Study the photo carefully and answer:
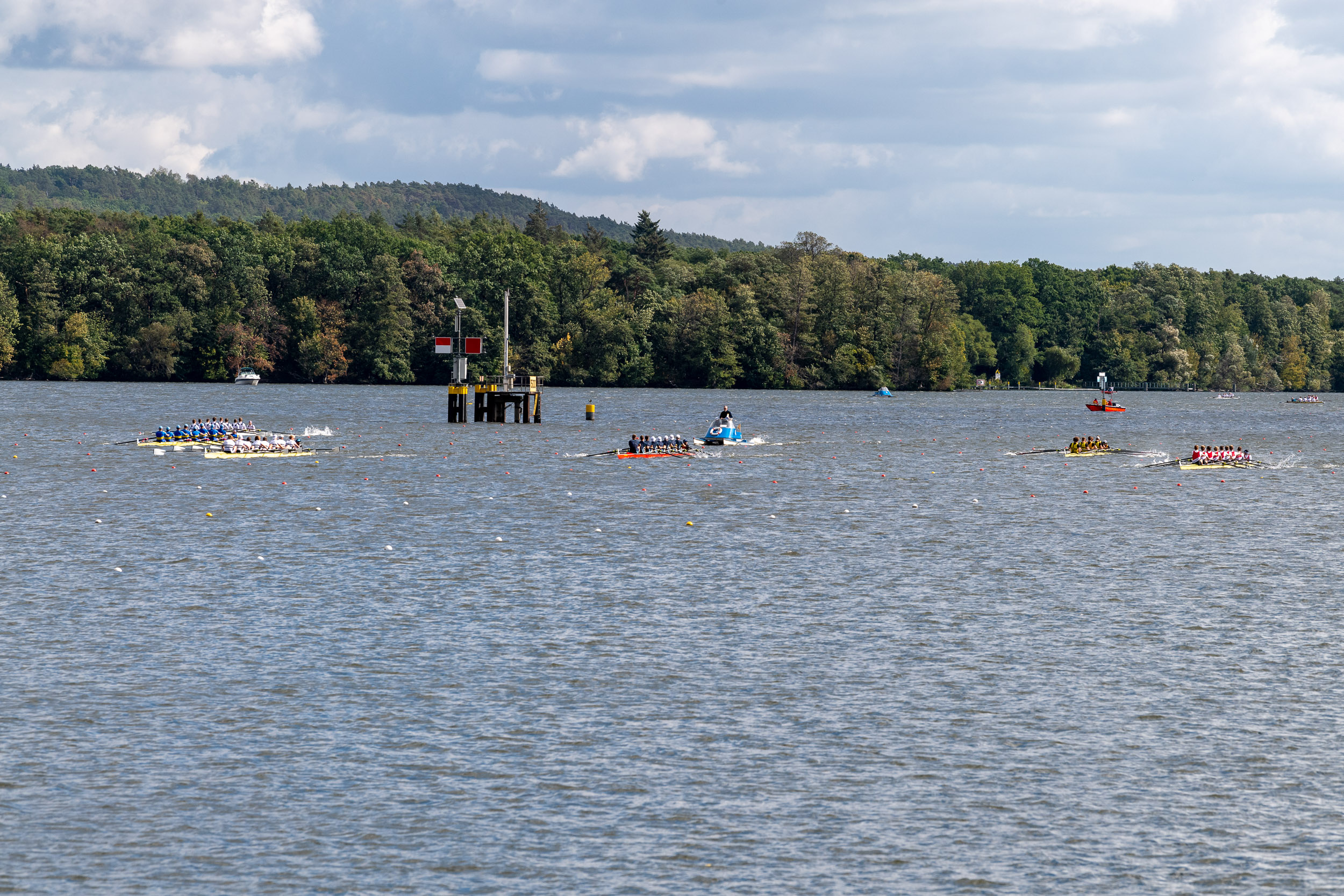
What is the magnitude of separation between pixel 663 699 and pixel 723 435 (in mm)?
72087

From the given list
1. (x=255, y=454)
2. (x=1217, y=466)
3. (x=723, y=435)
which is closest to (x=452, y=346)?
(x=723, y=435)

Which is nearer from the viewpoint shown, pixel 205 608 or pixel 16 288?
pixel 205 608

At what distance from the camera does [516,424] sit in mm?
121875

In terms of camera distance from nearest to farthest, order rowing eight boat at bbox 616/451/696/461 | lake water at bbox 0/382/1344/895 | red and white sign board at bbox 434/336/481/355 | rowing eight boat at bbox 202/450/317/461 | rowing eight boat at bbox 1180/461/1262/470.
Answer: lake water at bbox 0/382/1344/895 < rowing eight boat at bbox 202/450/317/461 < rowing eight boat at bbox 1180/461/1262/470 < rowing eight boat at bbox 616/451/696/461 < red and white sign board at bbox 434/336/481/355

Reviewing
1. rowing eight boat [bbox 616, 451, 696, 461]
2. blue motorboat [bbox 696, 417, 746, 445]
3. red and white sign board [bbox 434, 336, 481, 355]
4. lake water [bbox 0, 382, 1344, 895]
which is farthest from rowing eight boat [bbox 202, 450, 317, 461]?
red and white sign board [bbox 434, 336, 481, 355]

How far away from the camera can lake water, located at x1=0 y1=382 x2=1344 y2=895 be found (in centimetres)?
1791

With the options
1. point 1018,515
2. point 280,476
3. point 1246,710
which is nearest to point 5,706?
point 1246,710

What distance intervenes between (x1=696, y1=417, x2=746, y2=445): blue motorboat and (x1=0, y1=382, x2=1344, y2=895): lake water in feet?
124

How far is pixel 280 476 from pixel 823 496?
2697 centimetres

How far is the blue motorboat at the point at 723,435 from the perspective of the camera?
9681 cm

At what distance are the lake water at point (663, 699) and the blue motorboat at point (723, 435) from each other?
37.7 meters

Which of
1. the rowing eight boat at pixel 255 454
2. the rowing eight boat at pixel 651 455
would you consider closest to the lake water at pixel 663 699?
the rowing eight boat at pixel 255 454

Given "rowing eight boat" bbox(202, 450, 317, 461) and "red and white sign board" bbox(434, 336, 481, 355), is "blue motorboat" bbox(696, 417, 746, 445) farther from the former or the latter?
"red and white sign board" bbox(434, 336, 481, 355)

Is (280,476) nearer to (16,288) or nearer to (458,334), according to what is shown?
(458,334)
